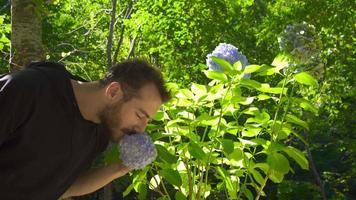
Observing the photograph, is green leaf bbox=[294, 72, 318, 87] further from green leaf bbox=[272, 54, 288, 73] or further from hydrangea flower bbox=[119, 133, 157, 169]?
hydrangea flower bbox=[119, 133, 157, 169]

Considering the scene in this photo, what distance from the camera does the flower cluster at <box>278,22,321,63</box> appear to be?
A: 2.51m

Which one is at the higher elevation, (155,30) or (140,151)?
(140,151)

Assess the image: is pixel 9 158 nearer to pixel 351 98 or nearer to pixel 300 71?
pixel 300 71

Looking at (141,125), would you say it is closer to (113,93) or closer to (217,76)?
(113,93)

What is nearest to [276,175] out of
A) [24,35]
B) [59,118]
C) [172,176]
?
[172,176]

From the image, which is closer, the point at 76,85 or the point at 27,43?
the point at 76,85

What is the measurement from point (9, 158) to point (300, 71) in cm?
145

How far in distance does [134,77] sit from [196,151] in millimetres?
671

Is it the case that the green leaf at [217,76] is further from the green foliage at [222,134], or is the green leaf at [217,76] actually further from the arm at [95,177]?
the arm at [95,177]

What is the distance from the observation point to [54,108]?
1.62 m

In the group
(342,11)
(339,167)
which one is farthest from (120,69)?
(339,167)

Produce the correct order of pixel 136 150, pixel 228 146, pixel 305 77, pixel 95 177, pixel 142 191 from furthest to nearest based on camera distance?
1. pixel 142 191
2. pixel 305 77
3. pixel 228 146
4. pixel 95 177
5. pixel 136 150

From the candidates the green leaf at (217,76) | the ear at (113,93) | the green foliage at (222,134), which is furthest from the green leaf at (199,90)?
the ear at (113,93)

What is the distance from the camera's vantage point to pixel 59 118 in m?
1.63
